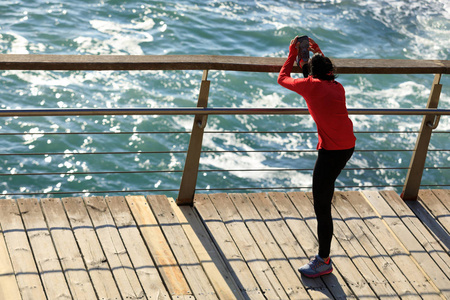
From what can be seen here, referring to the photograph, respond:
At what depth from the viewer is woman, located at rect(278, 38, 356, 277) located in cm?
360

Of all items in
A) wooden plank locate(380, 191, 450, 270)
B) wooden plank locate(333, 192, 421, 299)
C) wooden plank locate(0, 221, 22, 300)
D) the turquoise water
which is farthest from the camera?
the turquoise water

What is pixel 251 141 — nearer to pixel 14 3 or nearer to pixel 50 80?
pixel 50 80

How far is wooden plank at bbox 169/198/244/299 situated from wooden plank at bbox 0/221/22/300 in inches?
47.6

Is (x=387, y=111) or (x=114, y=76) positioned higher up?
(x=387, y=111)

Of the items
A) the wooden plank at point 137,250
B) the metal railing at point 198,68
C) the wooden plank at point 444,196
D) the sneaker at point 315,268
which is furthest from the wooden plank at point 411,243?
the wooden plank at point 137,250

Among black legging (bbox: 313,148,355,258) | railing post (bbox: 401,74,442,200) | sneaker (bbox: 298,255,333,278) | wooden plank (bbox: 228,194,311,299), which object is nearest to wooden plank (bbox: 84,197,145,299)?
wooden plank (bbox: 228,194,311,299)

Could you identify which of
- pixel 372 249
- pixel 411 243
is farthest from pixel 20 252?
pixel 411 243

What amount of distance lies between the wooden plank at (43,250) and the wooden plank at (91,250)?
183 millimetres

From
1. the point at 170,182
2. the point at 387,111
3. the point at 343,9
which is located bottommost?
the point at 170,182

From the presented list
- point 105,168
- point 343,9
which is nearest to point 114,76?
point 105,168

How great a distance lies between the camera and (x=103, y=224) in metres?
4.30

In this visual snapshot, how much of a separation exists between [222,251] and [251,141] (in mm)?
7544

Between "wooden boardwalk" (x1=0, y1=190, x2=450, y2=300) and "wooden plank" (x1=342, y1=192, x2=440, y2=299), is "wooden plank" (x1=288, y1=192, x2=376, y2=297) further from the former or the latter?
"wooden plank" (x1=342, y1=192, x2=440, y2=299)

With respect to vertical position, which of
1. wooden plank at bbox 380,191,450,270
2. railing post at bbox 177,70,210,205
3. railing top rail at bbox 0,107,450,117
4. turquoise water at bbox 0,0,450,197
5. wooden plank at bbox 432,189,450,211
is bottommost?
turquoise water at bbox 0,0,450,197
